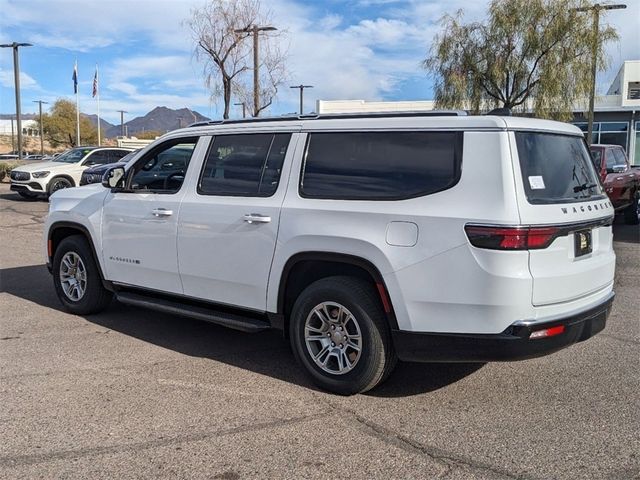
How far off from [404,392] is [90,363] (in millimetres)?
2514

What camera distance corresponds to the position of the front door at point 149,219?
5.32m

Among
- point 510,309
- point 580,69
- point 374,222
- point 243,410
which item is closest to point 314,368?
point 243,410

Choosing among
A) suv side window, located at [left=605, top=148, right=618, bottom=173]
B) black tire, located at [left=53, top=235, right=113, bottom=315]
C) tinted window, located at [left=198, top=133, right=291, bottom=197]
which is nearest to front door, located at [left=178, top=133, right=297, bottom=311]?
tinted window, located at [left=198, top=133, right=291, bottom=197]

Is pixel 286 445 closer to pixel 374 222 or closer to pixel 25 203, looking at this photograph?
pixel 374 222

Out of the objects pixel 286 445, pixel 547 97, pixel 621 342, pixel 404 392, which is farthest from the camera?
pixel 547 97

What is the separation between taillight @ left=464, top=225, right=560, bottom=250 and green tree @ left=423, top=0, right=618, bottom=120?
16.7m

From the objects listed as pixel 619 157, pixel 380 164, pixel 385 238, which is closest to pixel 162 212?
pixel 380 164

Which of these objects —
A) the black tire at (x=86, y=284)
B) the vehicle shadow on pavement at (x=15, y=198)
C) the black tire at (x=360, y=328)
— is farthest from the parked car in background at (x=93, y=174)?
the black tire at (x=360, y=328)

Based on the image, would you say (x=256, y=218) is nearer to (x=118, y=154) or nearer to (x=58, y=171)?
(x=58, y=171)

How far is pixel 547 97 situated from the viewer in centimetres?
1970

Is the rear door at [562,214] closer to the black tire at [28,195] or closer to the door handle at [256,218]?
the door handle at [256,218]

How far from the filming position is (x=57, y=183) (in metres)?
18.7

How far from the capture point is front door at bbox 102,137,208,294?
5.32m

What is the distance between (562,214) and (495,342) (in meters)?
0.91
